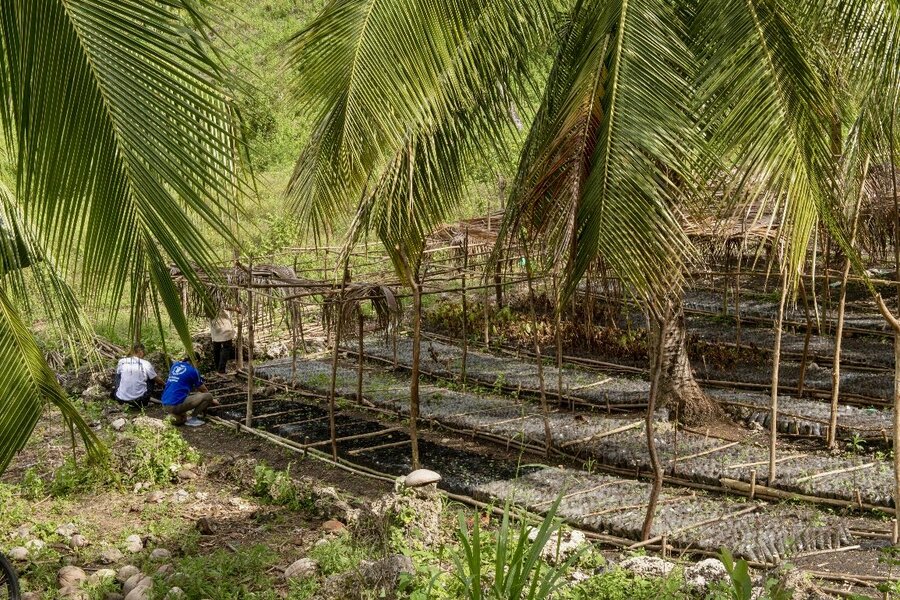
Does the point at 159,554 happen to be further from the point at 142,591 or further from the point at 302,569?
the point at 302,569

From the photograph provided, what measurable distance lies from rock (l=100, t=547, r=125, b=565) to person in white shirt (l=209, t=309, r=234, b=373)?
619cm

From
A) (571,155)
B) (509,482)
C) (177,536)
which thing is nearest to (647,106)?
(571,155)

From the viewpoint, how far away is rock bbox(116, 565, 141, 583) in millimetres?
6224

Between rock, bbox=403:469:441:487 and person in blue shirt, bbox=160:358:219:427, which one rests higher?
rock, bbox=403:469:441:487

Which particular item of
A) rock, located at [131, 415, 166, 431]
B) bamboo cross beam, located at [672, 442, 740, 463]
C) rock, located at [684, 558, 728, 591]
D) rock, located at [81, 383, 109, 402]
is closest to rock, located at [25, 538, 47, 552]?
rock, located at [131, 415, 166, 431]

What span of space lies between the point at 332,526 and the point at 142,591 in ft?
5.93

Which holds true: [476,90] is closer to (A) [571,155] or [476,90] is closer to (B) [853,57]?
(A) [571,155]

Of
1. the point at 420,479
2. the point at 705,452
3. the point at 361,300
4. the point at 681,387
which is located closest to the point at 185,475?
the point at 361,300

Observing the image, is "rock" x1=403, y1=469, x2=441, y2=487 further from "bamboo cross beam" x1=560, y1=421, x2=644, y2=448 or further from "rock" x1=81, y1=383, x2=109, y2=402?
"rock" x1=81, y1=383, x2=109, y2=402

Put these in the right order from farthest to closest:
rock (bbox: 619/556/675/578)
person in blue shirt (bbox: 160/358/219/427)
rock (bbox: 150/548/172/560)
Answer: person in blue shirt (bbox: 160/358/219/427) → rock (bbox: 150/548/172/560) → rock (bbox: 619/556/675/578)

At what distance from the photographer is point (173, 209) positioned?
7.25ft

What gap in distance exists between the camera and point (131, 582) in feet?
19.8

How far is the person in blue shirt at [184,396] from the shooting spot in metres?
10.8

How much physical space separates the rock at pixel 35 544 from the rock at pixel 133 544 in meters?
0.62
